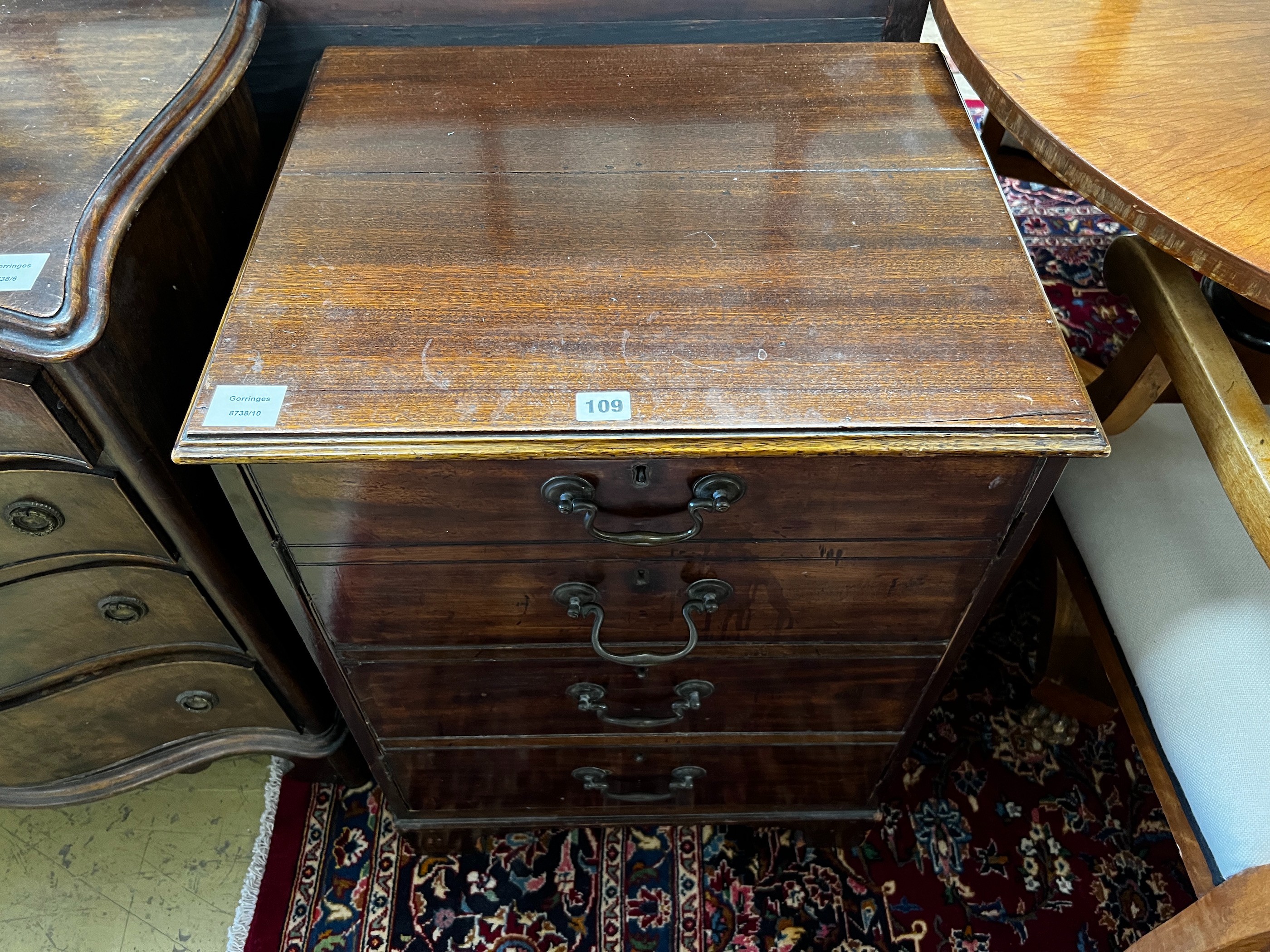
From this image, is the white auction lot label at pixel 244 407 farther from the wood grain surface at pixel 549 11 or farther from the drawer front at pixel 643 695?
the wood grain surface at pixel 549 11

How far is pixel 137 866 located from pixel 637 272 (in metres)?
0.92

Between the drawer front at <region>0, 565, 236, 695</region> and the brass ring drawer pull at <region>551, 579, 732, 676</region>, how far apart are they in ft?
1.09

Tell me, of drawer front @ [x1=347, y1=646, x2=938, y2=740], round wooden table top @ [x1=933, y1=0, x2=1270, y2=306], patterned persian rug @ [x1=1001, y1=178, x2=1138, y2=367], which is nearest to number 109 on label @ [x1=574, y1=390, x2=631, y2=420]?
drawer front @ [x1=347, y1=646, x2=938, y2=740]

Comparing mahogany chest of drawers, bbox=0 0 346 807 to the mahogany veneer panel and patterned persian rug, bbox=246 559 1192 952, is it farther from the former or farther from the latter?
patterned persian rug, bbox=246 559 1192 952

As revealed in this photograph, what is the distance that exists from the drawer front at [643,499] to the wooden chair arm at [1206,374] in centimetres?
18

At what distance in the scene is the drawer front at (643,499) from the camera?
562 millimetres

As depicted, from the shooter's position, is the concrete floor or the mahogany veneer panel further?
the concrete floor

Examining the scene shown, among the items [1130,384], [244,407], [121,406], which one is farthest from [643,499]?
[1130,384]

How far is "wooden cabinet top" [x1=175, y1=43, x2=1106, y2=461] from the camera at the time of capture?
54 centimetres

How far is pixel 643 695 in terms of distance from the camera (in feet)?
2.63

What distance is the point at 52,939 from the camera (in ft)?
3.24

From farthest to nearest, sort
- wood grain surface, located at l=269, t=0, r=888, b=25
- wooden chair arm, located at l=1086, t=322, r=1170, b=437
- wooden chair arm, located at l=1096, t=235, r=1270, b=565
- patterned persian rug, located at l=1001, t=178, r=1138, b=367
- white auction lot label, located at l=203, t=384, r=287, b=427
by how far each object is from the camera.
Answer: patterned persian rug, located at l=1001, t=178, r=1138, b=367, wood grain surface, located at l=269, t=0, r=888, b=25, wooden chair arm, located at l=1086, t=322, r=1170, b=437, wooden chair arm, located at l=1096, t=235, r=1270, b=565, white auction lot label, located at l=203, t=384, r=287, b=427

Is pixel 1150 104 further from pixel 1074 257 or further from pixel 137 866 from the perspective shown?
pixel 137 866

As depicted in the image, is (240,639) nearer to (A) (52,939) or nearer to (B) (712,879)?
(A) (52,939)
